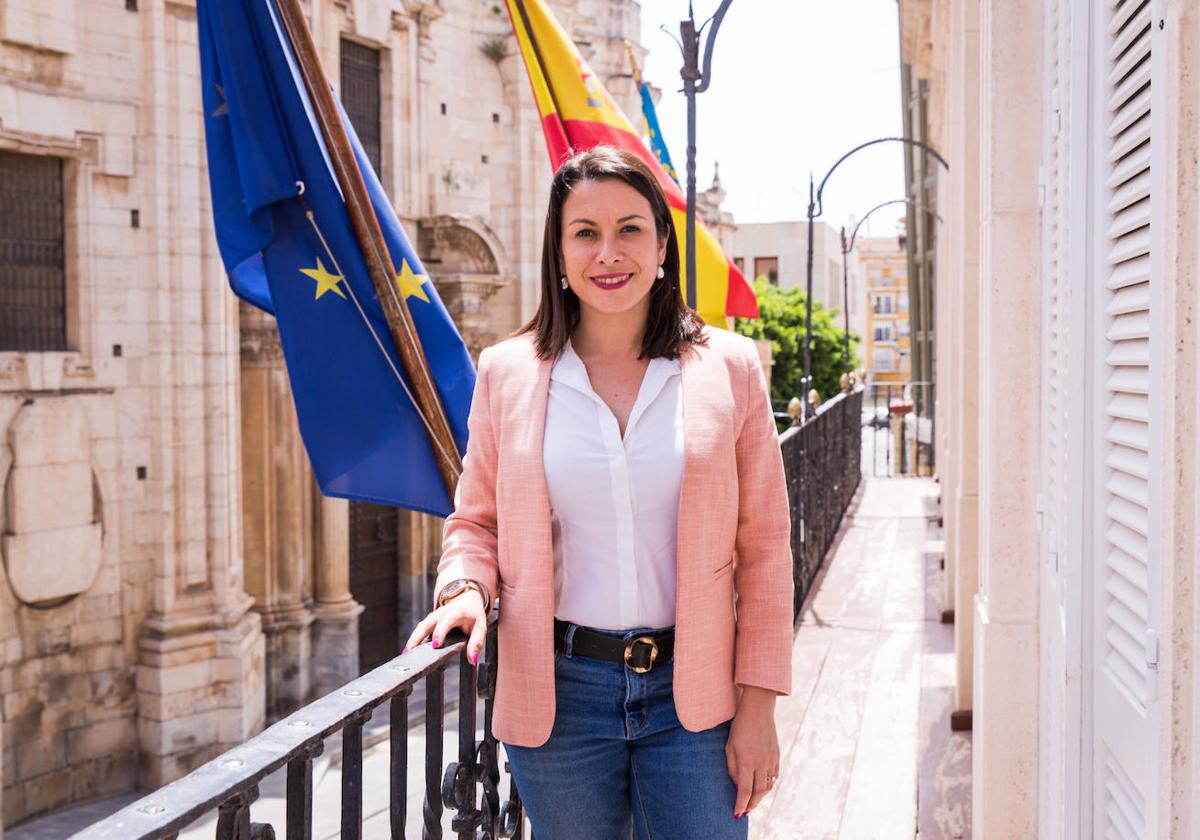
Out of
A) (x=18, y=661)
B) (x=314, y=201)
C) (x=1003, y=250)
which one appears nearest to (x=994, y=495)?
(x=1003, y=250)

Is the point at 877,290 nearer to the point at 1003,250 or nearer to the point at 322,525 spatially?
the point at 322,525

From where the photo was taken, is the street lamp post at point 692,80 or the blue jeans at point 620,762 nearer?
the blue jeans at point 620,762

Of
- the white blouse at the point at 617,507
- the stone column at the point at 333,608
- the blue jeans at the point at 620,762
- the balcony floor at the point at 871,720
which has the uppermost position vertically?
the white blouse at the point at 617,507

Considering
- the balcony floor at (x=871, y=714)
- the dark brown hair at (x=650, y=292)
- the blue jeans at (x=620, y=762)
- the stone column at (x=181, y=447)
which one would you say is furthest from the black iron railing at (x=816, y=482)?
the stone column at (x=181, y=447)

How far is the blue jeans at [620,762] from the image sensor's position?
7.07ft

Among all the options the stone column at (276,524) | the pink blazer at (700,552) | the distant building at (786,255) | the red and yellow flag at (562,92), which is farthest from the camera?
the distant building at (786,255)

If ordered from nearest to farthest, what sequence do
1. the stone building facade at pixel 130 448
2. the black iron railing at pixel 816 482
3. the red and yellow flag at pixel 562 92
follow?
the black iron railing at pixel 816 482 → the red and yellow flag at pixel 562 92 → the stone building facade at pixel 130 448

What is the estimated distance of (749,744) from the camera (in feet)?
7.13

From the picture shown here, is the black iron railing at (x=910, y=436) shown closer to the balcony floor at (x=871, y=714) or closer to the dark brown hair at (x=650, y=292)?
the balcony floor at (x=871, y=714)

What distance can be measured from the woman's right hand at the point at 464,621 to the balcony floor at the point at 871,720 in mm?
2280

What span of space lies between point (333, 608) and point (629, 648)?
14587mm

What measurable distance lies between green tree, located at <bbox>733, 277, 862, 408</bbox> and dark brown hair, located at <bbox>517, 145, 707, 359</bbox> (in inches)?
1655

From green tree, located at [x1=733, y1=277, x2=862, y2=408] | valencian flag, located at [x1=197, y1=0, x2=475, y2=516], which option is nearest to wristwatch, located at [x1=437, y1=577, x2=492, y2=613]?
valencian flag, located at [x1=197, y1=0, x2=475, y2=516]

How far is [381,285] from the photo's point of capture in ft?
15.8
